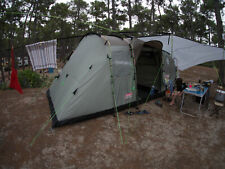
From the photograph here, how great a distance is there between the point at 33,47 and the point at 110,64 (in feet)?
7.45

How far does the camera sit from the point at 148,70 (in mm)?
6344

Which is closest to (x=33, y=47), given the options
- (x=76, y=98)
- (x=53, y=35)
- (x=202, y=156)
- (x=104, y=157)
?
(x=76, y=98)

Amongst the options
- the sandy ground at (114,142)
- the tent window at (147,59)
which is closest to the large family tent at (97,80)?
the sandy ground at (114,142)

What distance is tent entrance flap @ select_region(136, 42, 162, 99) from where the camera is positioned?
5.93 meters

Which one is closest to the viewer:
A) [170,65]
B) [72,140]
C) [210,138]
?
[72,140]

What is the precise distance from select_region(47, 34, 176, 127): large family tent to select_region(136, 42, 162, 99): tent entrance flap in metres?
0.97

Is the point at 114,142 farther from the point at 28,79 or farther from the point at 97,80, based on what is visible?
the point at 28,79

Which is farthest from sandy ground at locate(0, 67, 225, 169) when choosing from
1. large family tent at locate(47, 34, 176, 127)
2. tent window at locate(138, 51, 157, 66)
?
tent window at locate(138, 51, 157, 66)

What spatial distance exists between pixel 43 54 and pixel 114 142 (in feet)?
10.4

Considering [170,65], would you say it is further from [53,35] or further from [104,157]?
[53,35]

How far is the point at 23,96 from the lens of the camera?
19.5 ft

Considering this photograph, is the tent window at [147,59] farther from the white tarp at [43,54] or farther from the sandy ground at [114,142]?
the white tarp at [43,54]

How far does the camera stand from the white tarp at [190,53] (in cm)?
497

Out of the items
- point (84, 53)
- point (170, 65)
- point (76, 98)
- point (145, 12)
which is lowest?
point (76, 98)
